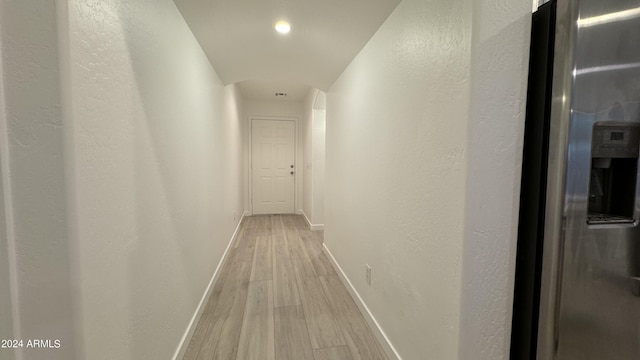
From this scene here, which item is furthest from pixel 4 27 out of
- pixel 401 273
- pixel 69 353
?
pixel 401 273

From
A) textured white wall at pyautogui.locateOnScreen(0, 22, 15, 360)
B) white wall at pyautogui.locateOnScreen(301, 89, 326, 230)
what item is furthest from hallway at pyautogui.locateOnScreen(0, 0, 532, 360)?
white wall at pyautogui.locateOnScreen(301, 89, 326, 230)

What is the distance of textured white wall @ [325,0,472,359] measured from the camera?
984 mm

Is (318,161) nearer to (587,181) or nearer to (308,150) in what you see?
(308,150)

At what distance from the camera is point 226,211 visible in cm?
315

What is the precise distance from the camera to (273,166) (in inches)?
219

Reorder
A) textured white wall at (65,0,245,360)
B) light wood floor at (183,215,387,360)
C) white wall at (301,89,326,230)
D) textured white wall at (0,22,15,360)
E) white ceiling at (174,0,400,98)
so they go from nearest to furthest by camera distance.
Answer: textured white wall at (0,22,15,360), textured white wall at (65,0,245,360), white ceiling at (174,0,400,98), light wood floor at (183,215,387,360), white wall at (301,89,326,230)

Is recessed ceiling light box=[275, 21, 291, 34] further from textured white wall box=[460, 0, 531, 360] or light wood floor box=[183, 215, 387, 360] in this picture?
light wood floor box=[183, 215, 387, 360]

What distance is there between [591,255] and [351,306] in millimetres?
1659

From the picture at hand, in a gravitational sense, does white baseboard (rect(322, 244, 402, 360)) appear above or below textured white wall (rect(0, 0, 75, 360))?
below

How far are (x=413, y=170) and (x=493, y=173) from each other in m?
0.40

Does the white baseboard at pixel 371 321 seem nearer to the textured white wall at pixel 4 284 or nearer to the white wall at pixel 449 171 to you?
the white wall at pixel 449 171

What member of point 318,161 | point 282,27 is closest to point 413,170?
point 282,27

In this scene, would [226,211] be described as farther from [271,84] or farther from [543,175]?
[543,175]

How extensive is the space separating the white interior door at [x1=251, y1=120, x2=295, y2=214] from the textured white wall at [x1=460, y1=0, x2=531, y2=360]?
4.90m
